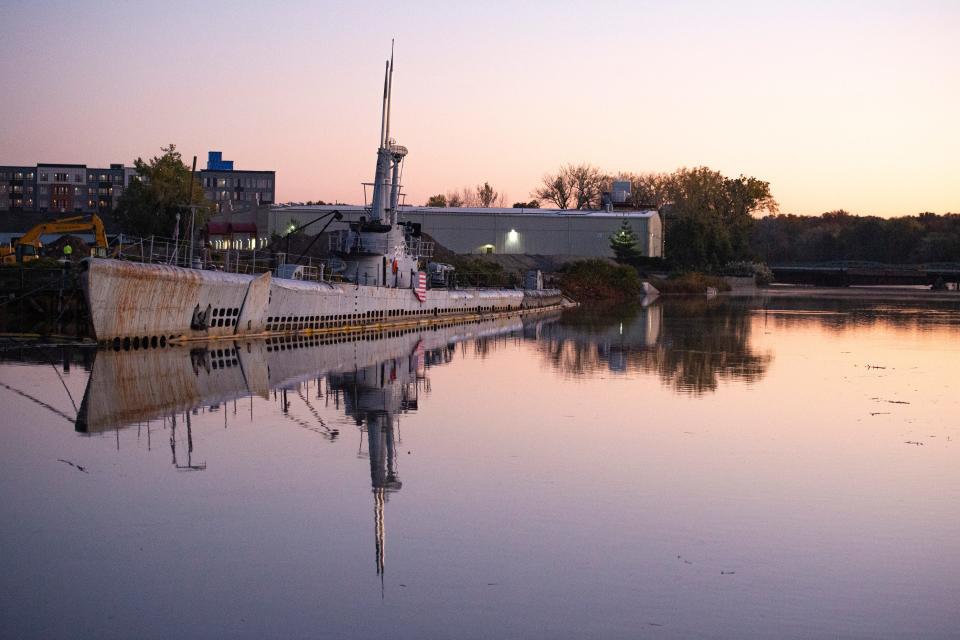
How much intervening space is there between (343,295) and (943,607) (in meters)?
41.5

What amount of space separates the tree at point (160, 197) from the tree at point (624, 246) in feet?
156

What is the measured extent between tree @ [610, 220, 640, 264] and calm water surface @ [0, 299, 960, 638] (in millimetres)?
103983

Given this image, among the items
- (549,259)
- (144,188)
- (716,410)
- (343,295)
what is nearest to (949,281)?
(549,259)

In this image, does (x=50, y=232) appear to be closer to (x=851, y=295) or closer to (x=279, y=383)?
(x=279, y=383)

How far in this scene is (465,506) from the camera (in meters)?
14.4

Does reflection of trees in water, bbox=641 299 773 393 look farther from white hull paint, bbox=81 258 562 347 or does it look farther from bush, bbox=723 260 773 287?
bush, bbox=723 260 773 287

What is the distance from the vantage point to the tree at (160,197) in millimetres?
105875

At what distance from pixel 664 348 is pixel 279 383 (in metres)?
20.8

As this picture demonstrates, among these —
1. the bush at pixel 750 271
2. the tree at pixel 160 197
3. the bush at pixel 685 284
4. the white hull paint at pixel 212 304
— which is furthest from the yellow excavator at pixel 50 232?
the bush at pixel 750 271

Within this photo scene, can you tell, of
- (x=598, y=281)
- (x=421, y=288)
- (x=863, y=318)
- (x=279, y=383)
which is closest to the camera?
(x=279, y=383)

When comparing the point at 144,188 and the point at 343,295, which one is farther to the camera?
the point at 144,188

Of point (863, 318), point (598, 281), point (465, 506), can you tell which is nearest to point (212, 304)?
point (465, 506)

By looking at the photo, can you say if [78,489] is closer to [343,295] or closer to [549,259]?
[343,295]

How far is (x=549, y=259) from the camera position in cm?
13325
